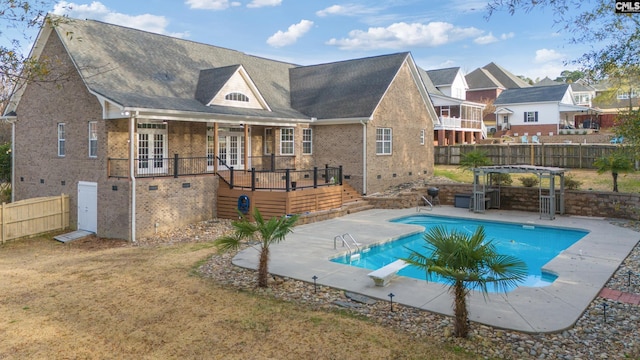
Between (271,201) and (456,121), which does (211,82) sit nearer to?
(271,201)

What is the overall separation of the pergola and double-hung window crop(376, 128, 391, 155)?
213 inches

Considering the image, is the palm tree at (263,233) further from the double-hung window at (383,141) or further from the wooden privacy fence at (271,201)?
the double-hung window at (383,141)

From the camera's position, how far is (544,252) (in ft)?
45.5

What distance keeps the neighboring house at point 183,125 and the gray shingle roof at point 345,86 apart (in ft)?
0.27

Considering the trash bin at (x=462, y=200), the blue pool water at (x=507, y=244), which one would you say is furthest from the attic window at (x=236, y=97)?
the trash bin at (x=462, y=200)

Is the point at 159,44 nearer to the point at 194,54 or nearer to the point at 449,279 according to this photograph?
the point at 194,54

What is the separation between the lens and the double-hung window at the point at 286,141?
74.9ft

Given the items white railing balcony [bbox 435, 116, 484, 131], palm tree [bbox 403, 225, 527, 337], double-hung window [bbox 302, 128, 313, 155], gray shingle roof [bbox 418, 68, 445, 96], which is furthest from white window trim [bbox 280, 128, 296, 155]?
gray shingle roof [bbox 418, 68, 445, 96]

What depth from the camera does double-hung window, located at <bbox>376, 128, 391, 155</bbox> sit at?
23.3 m

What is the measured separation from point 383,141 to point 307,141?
424cm

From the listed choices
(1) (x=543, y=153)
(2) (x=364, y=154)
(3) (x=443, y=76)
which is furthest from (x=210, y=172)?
(3) (x=443, y=76)

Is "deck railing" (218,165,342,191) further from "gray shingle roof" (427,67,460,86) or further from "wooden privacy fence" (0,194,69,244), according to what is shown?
"gray shingle roof" (427,67,460,86)

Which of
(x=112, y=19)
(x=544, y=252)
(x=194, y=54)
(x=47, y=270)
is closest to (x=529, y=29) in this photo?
(x=544, y=252)

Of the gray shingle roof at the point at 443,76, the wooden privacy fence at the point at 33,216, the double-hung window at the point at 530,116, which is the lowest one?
the wooden privacy fence at the point at 33,216
